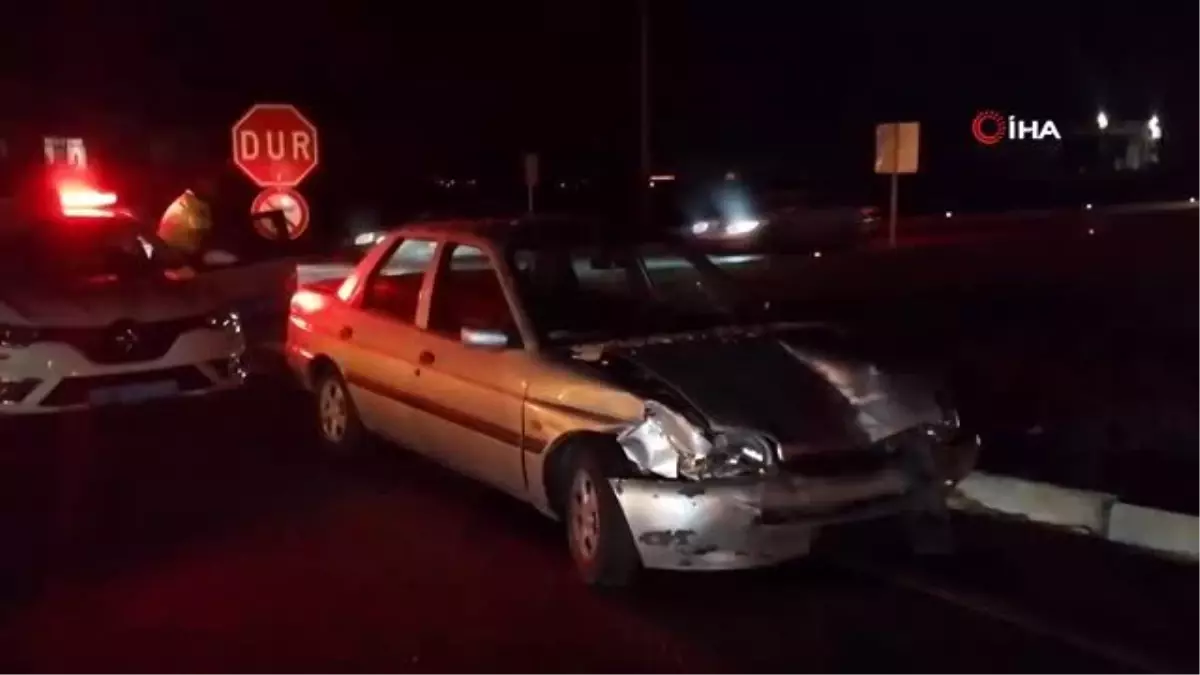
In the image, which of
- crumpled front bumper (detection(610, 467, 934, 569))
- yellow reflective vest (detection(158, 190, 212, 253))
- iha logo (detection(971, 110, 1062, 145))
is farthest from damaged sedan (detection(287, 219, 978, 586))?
iha logo (detection(971, 110, 1062, 145))

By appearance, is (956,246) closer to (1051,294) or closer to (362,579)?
(1051,294)

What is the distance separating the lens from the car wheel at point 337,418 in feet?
32.6

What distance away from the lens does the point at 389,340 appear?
915 cm

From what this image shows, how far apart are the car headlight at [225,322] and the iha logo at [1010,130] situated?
59.3 meters

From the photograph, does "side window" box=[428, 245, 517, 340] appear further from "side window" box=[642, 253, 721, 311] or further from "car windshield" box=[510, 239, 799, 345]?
Result: "side window" box=[642, 253, 721, 311]

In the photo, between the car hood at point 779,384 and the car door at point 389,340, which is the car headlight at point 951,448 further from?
the car door at point 389,340

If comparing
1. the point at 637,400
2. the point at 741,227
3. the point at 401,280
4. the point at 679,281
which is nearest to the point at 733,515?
the point at 637,400

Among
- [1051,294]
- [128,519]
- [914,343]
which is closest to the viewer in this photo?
[128,519]

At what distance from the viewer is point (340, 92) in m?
52.6

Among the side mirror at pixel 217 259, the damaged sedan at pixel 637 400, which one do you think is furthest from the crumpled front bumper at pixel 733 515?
the side mirror at pixel 217 259

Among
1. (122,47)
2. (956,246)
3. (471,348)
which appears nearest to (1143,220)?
(956,246)

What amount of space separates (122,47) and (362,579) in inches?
1731

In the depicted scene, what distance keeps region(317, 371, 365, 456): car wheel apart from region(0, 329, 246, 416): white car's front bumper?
136cm

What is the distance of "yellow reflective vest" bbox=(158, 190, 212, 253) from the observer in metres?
20.2
